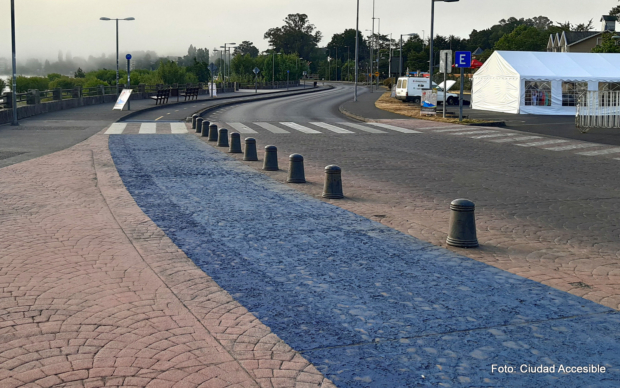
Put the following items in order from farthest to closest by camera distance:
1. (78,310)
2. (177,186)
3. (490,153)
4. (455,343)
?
(490,153) → (177,186) → (78,310) → (455,343)

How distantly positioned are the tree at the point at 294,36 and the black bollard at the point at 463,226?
179 metres

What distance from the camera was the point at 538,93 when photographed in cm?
3509

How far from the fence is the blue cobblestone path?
19.8 metres

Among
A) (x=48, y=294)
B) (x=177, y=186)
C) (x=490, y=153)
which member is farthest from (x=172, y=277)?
(x=490, y=153)

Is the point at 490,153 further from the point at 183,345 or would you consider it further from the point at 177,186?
the point at 183,345

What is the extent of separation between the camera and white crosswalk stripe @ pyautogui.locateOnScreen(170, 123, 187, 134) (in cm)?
2375

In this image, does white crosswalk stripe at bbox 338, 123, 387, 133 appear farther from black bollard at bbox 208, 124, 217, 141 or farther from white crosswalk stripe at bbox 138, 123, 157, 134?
white crosswalk stripe at bbox 138, 123, 157, 134

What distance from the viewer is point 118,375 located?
13.6 feet

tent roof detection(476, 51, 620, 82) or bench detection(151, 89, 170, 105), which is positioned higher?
tent roof detection(476, 51, 620, 82)

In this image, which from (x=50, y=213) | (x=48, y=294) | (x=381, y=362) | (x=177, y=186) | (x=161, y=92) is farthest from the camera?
(x=161, y=92)

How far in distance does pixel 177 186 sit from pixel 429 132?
1467 cm

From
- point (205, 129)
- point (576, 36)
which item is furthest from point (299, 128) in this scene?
point (576, 36)

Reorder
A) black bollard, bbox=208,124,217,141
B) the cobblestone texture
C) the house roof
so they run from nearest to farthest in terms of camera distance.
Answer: the cobblestone texture → black bollard, bbox=208,124,217,141 → the house roof

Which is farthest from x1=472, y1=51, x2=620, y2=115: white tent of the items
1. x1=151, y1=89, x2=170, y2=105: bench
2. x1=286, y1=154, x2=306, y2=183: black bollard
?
x1=286, y1=154, x2=306, y2=183: black bollard
